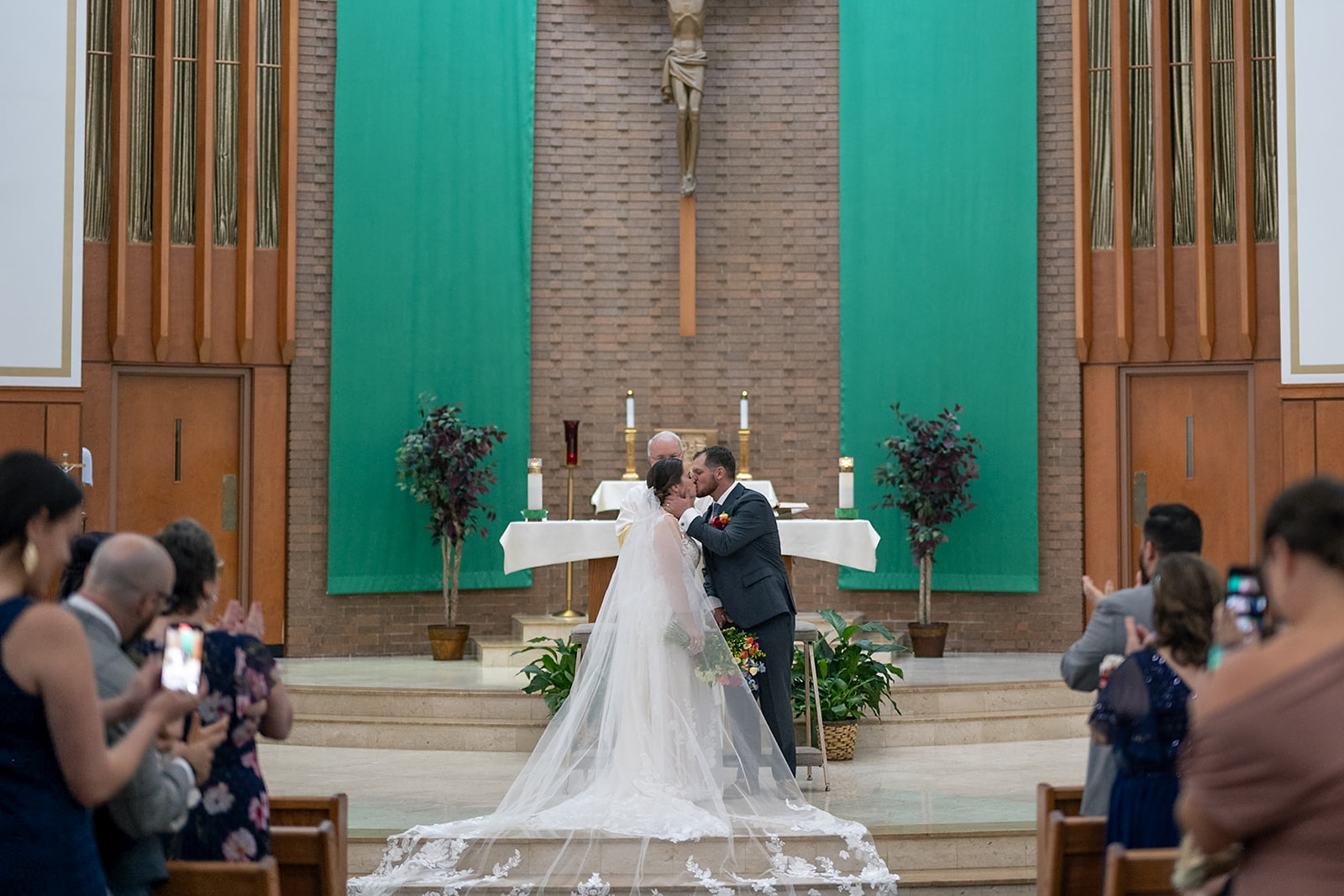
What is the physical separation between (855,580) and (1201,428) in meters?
2.57

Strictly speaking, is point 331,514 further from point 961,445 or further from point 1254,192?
point 1254,192

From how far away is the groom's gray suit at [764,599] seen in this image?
5.69 m

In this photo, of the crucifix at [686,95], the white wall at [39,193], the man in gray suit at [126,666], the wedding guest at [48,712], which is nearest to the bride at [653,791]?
the man in gray suit at [126,666]

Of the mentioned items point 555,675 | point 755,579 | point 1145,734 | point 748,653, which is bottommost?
point 555,675

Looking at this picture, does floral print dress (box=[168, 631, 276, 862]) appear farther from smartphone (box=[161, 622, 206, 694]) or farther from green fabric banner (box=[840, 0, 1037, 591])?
green fabric banner (box=[840, 0, 1037, 591])

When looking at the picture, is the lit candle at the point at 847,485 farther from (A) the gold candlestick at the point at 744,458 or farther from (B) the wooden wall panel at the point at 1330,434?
(B) the wooden wall panel at the point at 1330,434

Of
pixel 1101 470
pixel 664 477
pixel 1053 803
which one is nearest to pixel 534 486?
pixel 664 477

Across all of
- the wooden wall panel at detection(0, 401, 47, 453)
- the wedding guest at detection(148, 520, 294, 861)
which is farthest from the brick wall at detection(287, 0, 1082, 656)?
the wedding guest at detection(148, 520, 294, 861)

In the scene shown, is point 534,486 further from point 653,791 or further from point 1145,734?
point 1145,734

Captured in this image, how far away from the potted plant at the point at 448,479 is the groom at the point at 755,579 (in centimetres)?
344

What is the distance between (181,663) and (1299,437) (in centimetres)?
795

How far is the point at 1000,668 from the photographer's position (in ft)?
27.5

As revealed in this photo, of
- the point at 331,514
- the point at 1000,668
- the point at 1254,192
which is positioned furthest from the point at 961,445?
the point at 331,514

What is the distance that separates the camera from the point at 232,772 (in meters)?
2.97
